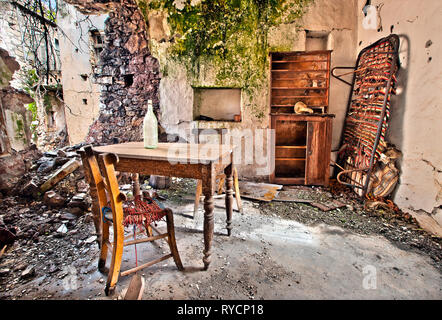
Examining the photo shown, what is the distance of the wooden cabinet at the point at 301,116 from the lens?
366 centimetres

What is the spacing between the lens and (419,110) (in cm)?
254

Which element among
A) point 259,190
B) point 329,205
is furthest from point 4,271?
point 329,205

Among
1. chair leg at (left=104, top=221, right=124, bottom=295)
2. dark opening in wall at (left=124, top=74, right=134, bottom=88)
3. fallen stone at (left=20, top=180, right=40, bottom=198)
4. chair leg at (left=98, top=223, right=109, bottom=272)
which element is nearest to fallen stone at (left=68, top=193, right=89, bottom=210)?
fallen stone at (left=20, top=180, right=40, bottom=198)

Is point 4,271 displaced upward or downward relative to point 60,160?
downward

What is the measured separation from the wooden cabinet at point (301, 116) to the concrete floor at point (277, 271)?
5.19ft

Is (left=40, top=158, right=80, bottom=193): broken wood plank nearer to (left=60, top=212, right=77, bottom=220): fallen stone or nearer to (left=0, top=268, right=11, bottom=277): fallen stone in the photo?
(left=60, top=212, right=77, bottom=220): fallen stone

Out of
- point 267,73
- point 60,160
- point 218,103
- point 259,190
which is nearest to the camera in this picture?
point 60,160

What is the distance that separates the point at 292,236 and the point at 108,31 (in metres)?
4.61

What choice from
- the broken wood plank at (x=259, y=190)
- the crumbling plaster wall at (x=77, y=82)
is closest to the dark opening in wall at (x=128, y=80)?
the broken wood plank at (x=259, y=190)

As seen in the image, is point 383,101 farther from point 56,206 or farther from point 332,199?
point 56,206

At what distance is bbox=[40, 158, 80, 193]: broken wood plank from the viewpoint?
2830 mm

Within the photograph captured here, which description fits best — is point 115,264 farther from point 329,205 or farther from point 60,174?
point 329,205

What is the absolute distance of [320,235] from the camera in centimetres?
231

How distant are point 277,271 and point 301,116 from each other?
8.63 feet
